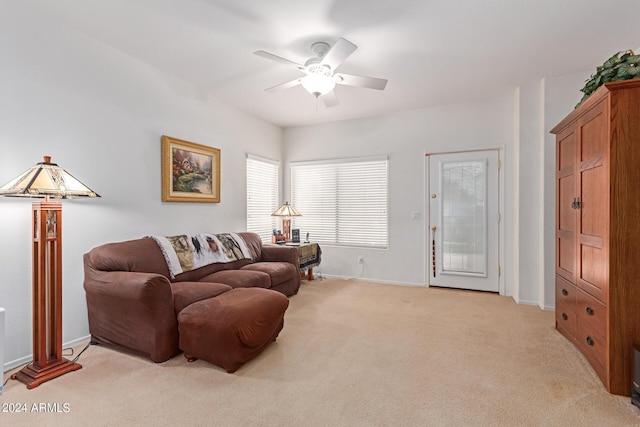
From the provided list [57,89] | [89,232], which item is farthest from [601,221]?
[57,89]

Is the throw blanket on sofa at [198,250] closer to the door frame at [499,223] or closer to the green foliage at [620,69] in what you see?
the door frame at [499,223]

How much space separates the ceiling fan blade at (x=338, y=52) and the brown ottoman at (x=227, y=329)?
79.4 inches

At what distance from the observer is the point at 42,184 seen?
6.91 feet

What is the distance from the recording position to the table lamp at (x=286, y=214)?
5.09 m

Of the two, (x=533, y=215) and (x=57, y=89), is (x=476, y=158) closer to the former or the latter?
(x=533, y=215)

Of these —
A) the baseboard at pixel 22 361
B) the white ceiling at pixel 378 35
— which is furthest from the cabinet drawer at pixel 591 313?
the baseboard at pixel 22 361

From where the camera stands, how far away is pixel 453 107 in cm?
459

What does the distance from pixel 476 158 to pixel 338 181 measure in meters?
2.12

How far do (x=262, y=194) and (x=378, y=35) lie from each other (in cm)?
320

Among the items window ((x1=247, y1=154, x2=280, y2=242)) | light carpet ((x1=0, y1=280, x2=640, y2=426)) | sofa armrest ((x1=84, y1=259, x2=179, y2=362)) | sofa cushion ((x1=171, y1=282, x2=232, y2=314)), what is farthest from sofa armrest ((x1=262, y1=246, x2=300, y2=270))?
sofa armrest ((x1=84, y1=259, x2=179, y2=362))

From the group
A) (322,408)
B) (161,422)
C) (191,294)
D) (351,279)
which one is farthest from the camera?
(351,279)

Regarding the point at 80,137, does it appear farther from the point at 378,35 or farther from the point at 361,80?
the point at 378,35

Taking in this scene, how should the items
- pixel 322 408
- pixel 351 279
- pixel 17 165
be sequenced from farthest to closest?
pixel 351 279
pixel 17 165
pixel 322 408

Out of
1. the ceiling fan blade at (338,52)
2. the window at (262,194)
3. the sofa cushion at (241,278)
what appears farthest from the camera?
the window at (262,194)
